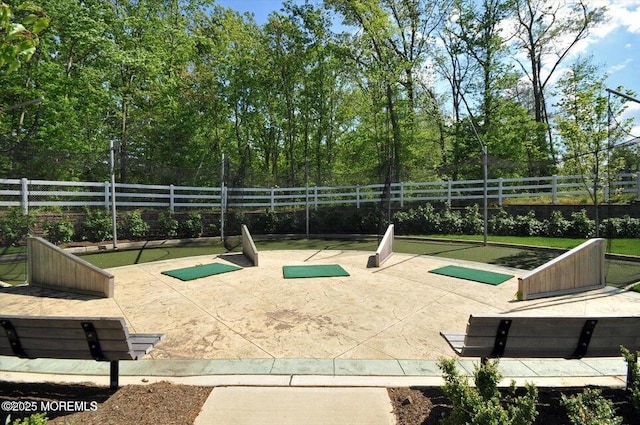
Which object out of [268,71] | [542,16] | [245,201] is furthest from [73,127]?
[542,16]

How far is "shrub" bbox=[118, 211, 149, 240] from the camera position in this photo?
1063cm

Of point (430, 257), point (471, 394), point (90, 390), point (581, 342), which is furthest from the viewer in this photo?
point (430, 257)

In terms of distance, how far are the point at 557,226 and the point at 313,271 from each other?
8.51m

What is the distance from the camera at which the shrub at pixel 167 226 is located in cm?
1133

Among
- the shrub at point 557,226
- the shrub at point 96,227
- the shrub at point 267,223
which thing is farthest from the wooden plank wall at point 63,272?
the shrub at point 557,226

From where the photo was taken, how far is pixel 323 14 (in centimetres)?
1661

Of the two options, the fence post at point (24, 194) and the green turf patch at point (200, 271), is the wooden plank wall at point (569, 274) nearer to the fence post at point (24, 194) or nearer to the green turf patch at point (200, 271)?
the green turf patch at point (200, 271)

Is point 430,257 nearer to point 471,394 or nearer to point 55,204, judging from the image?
point 471,394

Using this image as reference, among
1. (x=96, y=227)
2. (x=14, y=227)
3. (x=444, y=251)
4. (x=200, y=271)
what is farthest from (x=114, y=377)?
(x=96, y=227)

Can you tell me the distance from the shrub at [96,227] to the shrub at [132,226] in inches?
18.6

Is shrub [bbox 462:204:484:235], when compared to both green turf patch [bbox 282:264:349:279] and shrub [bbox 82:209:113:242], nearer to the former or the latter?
green turf patch [bbox 282:264:349:279]

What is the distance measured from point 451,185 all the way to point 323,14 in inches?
427

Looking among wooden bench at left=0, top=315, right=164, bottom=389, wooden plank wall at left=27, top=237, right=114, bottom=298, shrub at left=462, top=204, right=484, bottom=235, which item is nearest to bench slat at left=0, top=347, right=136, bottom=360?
wooden bench at left=0, top=315, right=164, bottom=389

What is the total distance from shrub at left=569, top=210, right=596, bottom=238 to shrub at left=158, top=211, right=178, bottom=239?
13036 millimetres
